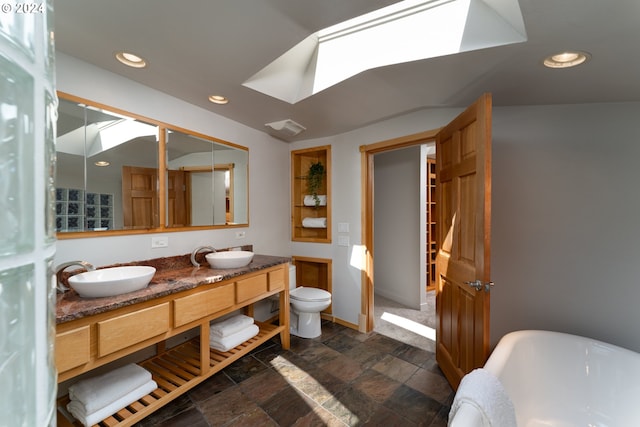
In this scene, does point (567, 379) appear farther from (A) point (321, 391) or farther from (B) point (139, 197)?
(B) point (139, 197)

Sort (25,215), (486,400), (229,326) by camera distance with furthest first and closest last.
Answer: (229,326) → (486,400) → (25,215)

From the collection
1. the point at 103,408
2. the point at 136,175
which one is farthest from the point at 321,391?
the point at 136,175

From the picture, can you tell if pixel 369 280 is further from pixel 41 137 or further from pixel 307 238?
pixel 41 137

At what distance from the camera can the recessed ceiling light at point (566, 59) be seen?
1448mm

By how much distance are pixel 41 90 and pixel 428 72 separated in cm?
188

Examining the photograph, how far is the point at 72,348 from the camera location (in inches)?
48.8

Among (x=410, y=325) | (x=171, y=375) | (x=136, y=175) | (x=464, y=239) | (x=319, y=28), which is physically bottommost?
(x=410, y=325)

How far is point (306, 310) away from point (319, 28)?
2348 mm

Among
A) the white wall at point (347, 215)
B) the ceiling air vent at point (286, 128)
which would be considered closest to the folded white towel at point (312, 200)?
the white wall at point (347, 215)

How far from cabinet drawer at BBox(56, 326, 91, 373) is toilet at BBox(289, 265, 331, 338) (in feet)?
5.62

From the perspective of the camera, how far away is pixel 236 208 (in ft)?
8.93

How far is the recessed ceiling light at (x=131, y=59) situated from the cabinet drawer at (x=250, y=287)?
1.60 metres

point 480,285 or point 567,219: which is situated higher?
point 567,219

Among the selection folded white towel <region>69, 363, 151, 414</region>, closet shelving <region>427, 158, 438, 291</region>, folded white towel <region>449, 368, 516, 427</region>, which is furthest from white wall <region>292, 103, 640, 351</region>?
folded white towel <region>69, 363, 151, 414</region>
